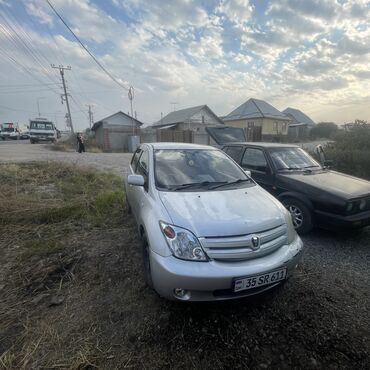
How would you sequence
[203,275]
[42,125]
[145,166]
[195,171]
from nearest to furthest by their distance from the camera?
[203,275]
[195,171]
[145,166]
[42,125]

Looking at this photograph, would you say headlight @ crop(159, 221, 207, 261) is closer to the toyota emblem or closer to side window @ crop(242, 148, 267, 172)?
the toyota emblem

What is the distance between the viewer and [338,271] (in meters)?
3.02

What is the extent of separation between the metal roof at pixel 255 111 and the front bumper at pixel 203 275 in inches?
1333

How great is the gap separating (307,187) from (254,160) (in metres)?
1.37

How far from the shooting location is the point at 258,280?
6.73ft

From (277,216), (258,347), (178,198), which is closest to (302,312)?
(258,347)

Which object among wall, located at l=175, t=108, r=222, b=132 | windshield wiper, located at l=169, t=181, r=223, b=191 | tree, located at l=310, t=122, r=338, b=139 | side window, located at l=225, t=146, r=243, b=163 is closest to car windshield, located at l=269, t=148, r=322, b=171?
side window, located at l=225, t=146, r=243, b=163

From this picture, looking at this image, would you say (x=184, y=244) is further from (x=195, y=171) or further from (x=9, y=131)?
(x=9, y=131)

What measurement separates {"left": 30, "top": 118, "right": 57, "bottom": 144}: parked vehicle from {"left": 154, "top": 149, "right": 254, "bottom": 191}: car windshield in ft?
96.5

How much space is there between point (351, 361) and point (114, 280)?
2.35m

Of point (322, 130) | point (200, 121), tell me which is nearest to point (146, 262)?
point (200, 121)

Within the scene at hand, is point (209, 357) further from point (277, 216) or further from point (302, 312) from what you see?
point (277, 216)

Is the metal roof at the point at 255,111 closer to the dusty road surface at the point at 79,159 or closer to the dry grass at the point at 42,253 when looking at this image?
the dusty road surface at the point at 79,159

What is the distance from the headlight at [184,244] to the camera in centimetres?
203
